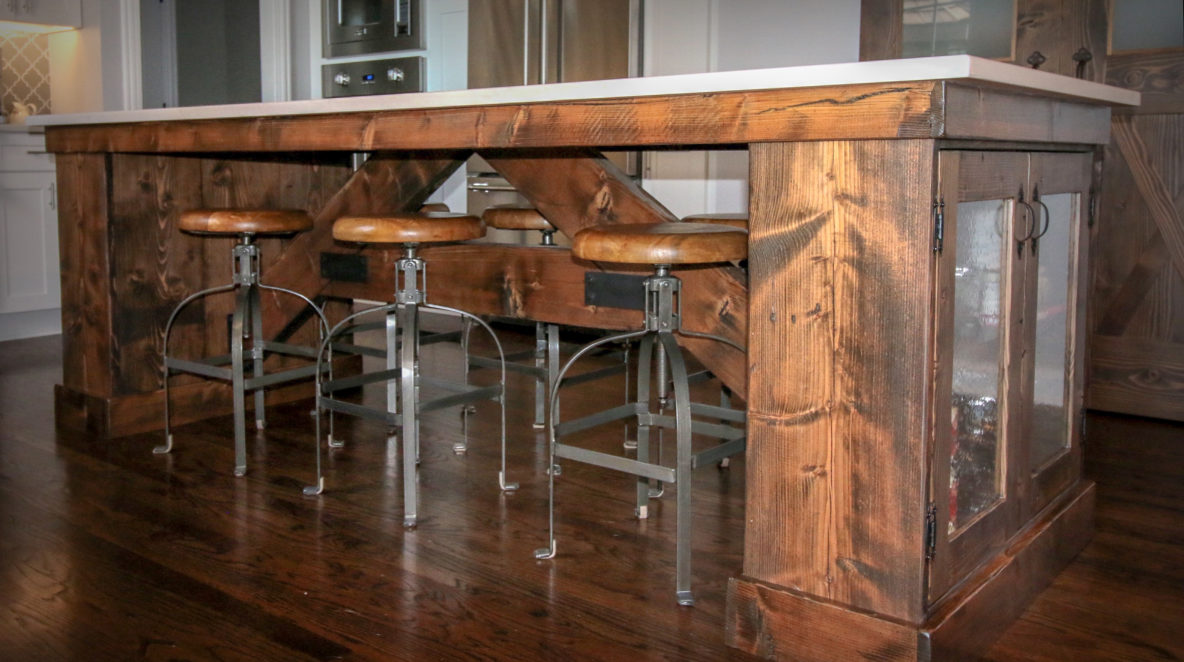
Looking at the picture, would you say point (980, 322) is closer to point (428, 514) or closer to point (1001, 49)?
point (428, 514)

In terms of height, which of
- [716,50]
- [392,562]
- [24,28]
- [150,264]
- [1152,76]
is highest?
[24,28]

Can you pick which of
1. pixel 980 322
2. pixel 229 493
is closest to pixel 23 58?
pixel 229 493

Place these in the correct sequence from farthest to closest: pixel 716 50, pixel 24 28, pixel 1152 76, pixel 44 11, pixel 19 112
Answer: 1. pixel 24 28
2. pixel 19 112
3. pixel 44 11
4. pixel 716 50
5. pixel 1152 76

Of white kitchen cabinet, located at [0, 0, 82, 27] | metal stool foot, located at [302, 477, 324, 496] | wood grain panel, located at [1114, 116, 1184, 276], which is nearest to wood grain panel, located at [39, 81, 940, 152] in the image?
metal stool foot, located at [302, 477, 324, 496]

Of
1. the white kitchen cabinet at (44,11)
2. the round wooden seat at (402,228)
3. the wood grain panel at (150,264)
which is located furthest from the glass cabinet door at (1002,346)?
the white kitchen cabinet at (44,11)

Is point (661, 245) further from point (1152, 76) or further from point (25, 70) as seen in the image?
point (25, 70)

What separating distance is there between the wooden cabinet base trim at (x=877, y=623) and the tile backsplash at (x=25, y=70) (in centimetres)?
537

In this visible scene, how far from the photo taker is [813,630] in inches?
68.9

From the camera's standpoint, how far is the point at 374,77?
18.6 ft

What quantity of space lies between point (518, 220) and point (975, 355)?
169 cm

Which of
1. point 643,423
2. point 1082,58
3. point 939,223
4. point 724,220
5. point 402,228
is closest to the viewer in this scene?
point 939,223

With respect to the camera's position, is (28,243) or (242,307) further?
(28,243)

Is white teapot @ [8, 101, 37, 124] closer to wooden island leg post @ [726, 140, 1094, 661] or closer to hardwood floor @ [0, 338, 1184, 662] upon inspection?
hardwood floor @ [0, 338, 1184, 662]

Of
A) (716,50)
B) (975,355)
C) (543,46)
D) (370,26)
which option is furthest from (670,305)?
(370,26)
